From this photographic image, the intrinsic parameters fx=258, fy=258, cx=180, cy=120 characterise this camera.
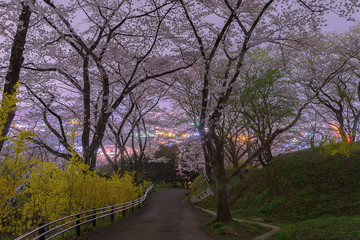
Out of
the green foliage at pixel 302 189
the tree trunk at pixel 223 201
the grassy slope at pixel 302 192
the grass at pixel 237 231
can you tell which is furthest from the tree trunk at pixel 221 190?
the green foliage at pixel 302 189

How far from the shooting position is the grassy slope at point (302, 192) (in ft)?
37.7

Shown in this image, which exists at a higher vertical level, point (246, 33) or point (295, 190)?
point (246, 33)

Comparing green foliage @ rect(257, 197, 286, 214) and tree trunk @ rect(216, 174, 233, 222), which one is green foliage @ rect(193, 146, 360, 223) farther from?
tree trunk @ rect(216, 174, 233, 222)

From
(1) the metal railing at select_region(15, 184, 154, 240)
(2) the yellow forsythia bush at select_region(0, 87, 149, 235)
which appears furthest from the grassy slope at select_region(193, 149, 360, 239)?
(2) the yellow forsythia bush at select_region(0, 87, 149, 235)

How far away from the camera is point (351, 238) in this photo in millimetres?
6406

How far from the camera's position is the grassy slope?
11492mm

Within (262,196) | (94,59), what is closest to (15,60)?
(94,59)

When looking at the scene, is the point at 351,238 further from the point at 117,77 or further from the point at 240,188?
the point at 117,77

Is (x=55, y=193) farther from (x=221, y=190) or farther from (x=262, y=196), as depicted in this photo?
(x=262, y=196)

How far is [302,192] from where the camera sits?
14102 mm

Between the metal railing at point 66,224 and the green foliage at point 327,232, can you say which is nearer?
the metal railing at point 66,224

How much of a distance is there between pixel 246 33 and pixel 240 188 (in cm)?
1302

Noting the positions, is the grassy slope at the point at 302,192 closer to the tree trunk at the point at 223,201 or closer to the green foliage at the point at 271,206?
the green foliage at the point at 271,206

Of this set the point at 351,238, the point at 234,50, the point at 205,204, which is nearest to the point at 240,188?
the point at 205,204
